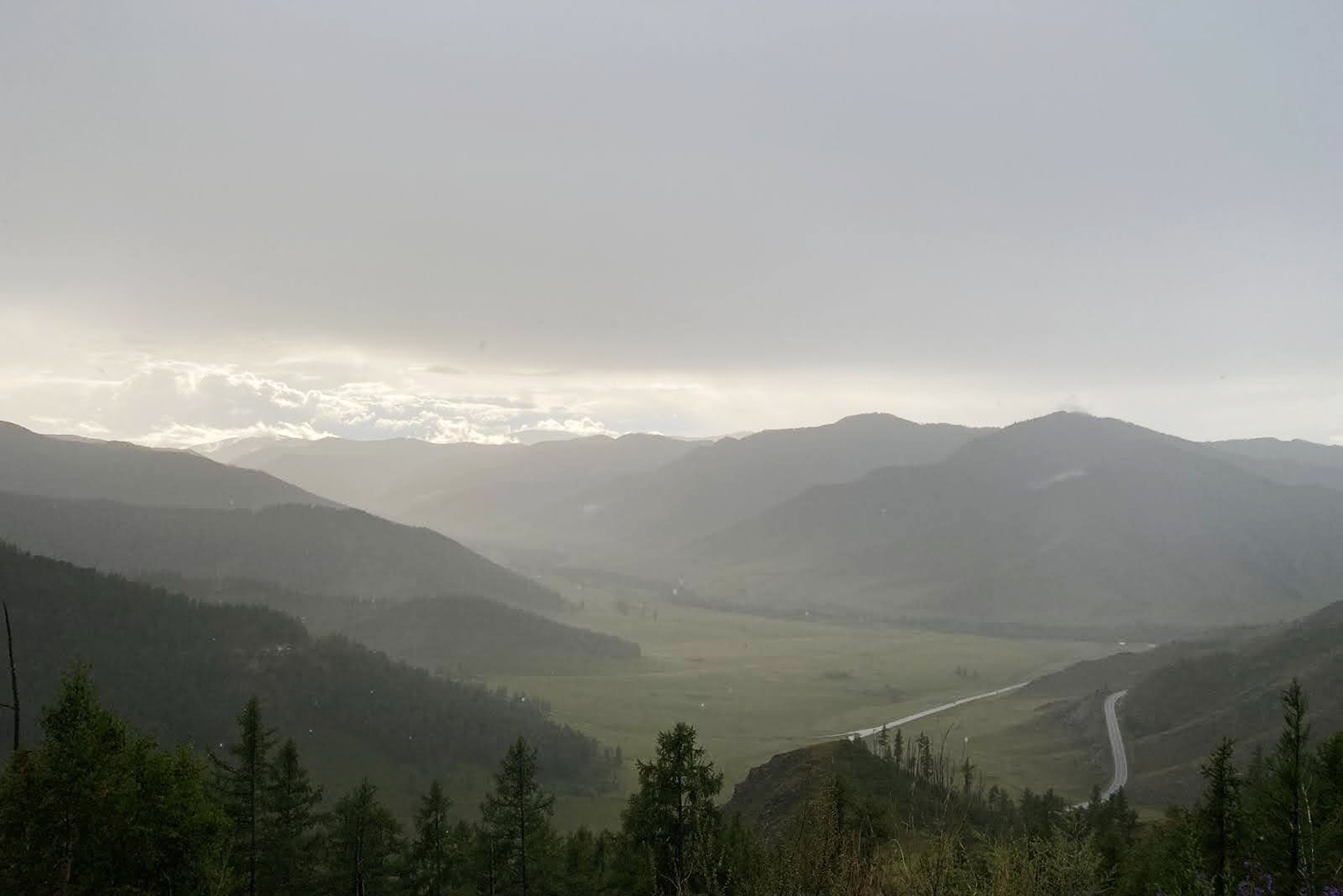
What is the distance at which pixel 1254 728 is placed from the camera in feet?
427

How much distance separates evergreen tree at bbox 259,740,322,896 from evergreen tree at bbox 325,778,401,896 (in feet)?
4.41

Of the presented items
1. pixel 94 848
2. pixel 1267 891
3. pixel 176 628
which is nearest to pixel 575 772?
pixel 176 628

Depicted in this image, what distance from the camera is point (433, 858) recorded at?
4528 cm

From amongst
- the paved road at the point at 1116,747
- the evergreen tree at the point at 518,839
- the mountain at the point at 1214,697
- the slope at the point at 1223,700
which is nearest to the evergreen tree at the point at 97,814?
the evergreen tree at the point at 518,839

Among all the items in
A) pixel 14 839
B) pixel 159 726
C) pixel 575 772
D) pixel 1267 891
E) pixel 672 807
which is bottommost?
pixel 575 772

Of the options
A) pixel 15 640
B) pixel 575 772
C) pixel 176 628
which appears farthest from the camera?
pixel 176 628

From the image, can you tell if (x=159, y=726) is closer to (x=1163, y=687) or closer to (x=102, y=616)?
(x=102, y=616)

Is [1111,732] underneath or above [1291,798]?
underneath

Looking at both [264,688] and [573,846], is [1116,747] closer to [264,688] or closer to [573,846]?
[573,846]

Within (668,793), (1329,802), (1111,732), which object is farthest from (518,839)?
(1111,732)

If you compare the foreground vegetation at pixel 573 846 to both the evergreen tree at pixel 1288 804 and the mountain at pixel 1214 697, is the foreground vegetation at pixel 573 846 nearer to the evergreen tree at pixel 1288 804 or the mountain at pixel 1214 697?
the evergreen tree at pixel 1288 804

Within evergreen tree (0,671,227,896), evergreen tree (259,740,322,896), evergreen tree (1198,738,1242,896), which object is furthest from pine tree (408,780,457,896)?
evergreen tree (1198,738,1242,896)

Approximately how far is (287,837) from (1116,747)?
5217 inches

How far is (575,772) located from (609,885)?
4760 inches
